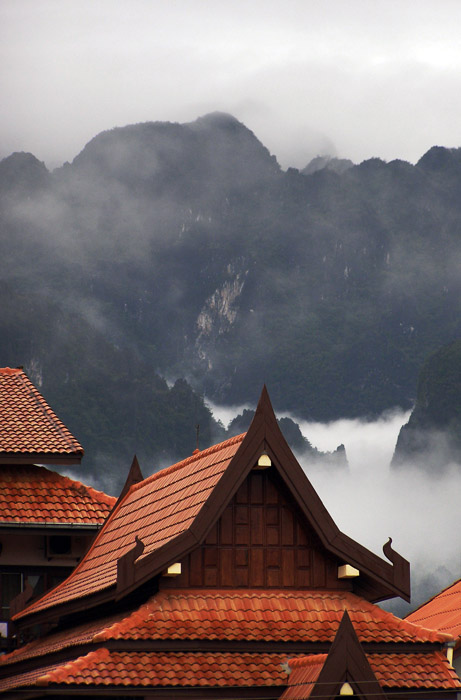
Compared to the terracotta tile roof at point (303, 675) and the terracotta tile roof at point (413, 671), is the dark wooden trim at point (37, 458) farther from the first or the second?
the terracotta tile roof at point (303, 675)

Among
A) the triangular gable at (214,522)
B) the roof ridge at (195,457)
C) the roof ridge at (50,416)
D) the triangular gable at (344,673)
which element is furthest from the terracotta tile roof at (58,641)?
the roof ridge at (50,416)

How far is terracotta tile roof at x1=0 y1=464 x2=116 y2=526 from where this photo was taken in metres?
34.6

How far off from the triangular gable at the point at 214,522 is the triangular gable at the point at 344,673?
133 inches

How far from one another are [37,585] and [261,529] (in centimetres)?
1182

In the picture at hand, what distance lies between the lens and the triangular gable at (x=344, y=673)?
21578 mm

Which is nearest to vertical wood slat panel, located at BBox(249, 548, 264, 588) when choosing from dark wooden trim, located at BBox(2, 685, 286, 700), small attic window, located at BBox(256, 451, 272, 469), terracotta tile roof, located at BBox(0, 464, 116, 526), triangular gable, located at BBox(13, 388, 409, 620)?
triangular gable, located at BBox(13, 388, 409, 620)

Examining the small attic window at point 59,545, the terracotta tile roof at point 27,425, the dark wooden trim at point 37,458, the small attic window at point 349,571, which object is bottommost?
the small attic window at point 349,571

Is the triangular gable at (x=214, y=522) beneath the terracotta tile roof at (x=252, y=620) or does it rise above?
above

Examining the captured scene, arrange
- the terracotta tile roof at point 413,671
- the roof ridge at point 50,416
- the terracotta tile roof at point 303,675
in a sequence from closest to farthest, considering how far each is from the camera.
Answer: the terracotta tile roof at point 303,675, the terracotta tile roof at point 413,671, the roof ridge at point 50,416

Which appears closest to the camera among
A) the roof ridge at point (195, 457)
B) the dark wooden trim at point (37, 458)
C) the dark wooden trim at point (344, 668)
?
the dark wooden trim at point (344, 668)

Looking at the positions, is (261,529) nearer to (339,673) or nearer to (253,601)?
(253,601)

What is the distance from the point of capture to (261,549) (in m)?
25.3

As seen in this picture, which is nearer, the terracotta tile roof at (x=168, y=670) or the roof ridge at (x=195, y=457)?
the terracotta tile roof at (x=168, y=670)

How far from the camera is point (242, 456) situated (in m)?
24.7
